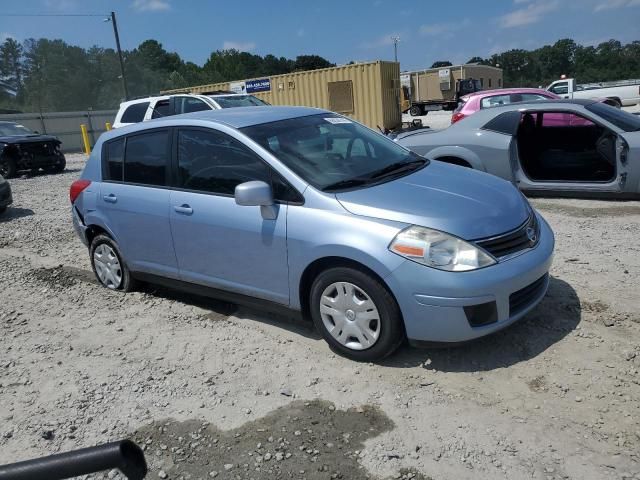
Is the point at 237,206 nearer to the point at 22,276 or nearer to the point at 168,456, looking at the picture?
the point at 168,456

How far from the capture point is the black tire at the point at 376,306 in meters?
3.35

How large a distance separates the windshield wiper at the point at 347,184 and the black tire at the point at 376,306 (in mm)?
576

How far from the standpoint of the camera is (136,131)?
485cm

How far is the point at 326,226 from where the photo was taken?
139 inches

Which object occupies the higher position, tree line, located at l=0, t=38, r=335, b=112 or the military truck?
tree line, located at l=0, t=38, r=335, b=112

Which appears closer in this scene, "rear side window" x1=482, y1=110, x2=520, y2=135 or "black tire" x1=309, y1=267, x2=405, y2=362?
"black tire" x1=309, y1=267, x2=405, y2=362

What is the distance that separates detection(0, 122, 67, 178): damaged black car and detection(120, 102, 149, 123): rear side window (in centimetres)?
485

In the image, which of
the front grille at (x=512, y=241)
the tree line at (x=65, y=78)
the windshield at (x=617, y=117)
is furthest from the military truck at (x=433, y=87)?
the front grille at (x=512, y=241)

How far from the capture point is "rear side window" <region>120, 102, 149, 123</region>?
1229 cm

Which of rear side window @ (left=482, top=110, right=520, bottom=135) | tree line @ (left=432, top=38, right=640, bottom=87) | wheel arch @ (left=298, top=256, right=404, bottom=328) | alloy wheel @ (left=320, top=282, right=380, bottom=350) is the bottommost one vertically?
alloy wheel @ (left=320, top=282, right=380, bottom=350)

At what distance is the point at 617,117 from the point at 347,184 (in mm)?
5157

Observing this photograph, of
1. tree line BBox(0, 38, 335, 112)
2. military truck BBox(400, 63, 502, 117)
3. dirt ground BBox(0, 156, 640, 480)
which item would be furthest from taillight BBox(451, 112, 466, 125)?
tree line BBox(0, 38, 335, 112)

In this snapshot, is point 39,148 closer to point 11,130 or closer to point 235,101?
point 11,130

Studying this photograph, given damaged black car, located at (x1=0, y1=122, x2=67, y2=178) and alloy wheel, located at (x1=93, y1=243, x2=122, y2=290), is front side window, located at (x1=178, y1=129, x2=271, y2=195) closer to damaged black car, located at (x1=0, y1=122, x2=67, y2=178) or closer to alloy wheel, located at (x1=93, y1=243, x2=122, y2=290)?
alloy wheel, located at (x1=93, y1=243, x2=122, y2=290)
